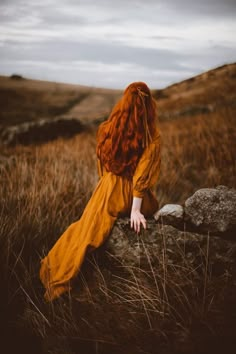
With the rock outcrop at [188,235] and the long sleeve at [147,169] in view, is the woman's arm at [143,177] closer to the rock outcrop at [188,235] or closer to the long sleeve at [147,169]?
the long sleeve at [147,169]

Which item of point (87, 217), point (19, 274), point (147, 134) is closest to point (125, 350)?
point (87, 217)

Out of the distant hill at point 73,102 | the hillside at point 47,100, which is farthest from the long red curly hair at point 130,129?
the hillside at point 47,100

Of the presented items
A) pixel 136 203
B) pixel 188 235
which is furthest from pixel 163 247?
pixel 136 203

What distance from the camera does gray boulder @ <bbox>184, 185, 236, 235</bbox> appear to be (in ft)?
6.43

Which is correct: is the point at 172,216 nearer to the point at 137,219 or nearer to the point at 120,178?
the point at 137,219

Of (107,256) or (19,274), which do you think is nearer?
(107,256)

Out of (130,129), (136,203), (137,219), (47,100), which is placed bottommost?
(137,219)

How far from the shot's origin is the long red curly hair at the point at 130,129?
202cm

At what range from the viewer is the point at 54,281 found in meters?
2.13

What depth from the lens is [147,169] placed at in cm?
200

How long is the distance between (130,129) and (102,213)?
0.58 metres

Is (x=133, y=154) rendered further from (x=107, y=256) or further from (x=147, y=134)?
(x=107, y=256)

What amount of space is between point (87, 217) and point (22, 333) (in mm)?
788

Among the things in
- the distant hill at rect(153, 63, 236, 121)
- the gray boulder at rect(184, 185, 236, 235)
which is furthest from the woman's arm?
the distant hill at rect(153, 63, 236, 121)
